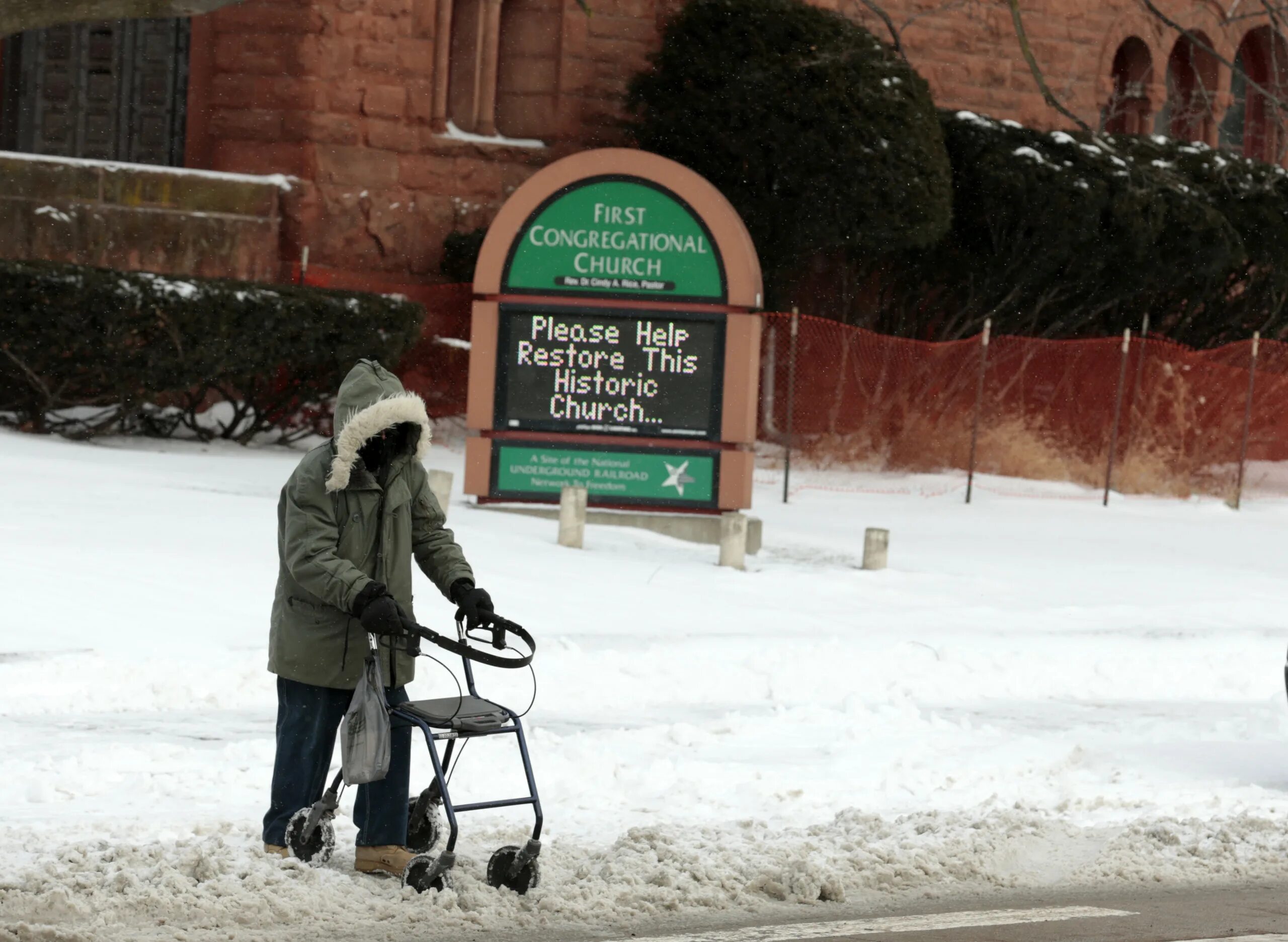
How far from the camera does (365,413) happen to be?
5.77 meters

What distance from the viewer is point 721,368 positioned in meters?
14.3

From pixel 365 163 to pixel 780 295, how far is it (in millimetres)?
4880

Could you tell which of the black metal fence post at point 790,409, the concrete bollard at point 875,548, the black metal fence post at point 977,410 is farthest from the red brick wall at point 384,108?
the concrete bollard at point 875,548

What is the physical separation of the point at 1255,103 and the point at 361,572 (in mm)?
26969

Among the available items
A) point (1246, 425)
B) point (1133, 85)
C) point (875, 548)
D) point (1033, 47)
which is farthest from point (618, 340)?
point (1133, 85)

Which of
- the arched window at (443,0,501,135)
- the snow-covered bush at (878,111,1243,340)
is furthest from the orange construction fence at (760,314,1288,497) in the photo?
the arched window at (443,0,501,135)

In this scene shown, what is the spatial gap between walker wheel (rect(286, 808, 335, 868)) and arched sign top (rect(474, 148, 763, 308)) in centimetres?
878

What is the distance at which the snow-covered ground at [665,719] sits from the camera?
19.4 feet

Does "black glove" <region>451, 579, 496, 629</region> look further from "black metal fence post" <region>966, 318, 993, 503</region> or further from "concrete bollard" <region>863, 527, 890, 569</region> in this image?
"black metal fence post" <region>966, 318, 993, 503</region>

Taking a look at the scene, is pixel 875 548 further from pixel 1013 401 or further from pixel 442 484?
pixel 1013 401

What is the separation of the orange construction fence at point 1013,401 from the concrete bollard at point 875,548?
A: 5.35 metres

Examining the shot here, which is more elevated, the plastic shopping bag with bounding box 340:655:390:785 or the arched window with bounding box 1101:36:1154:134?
the arched window with bounding box 1101:36:1154:134

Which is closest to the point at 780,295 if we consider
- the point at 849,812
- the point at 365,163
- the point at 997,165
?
the point at 997,165

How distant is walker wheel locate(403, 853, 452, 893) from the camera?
5664 mm
